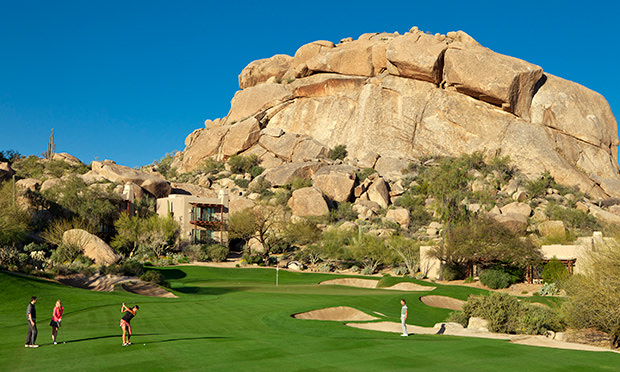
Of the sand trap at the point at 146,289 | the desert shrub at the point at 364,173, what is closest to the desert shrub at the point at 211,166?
the desert shrub at the point at 364,173

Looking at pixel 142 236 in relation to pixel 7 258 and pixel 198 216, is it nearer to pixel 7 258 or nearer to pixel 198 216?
pixel 198 216

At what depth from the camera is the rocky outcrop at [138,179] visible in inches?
3139

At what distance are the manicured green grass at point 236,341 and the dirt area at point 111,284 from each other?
3129 mm

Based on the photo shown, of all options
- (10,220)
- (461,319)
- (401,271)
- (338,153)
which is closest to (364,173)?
(338,153)

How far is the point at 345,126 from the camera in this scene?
102250mm

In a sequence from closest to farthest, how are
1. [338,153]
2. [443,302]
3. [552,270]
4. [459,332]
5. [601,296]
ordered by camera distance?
[601,296] → [459,332] → [443,302] → [552,270] → [338,153]

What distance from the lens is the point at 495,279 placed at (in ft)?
157

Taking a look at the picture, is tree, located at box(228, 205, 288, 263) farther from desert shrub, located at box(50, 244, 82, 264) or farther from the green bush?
the green bush

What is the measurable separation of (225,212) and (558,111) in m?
62.4

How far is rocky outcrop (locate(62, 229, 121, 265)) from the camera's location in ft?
169

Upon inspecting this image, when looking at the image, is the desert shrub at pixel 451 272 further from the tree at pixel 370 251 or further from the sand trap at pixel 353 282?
the tree at pixel 370 251

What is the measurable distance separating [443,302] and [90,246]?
109 feet

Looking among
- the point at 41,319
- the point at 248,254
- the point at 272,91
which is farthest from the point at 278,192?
the point at 41,319

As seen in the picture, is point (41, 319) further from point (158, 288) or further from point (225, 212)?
point (225, 212)
